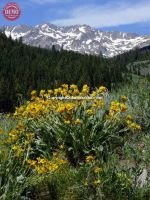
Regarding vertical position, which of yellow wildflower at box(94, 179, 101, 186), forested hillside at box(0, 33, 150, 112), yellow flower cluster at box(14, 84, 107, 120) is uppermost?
yellow flower cluster at box(14, 84, 107, 120)

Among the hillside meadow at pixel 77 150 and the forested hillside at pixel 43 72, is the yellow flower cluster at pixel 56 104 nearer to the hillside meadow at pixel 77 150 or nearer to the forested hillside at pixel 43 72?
the hillside meadow at pixel 77 150

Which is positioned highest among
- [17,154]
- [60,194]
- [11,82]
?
[17,154]

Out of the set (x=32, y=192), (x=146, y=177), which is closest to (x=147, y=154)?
(x=146, y=177)

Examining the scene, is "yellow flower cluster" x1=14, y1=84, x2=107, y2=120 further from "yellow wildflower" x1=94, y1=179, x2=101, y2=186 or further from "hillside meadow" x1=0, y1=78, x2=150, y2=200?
"yellow wildflower" x1=94, y1=179, x2=101, y2=186

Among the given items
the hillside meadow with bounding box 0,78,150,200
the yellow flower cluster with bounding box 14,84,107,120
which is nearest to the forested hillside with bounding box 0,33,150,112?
the yellow flower cluster with bounding box 14,84,107,120

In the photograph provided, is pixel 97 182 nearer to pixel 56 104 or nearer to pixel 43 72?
pixel 56 104

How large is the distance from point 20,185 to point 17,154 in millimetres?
445

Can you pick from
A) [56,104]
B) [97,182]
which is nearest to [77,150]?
[56,104]

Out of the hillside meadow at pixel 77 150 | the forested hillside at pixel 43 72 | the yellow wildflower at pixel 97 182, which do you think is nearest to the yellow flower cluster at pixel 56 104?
the hillside meadow at pixel 77 150

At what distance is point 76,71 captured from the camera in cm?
16025

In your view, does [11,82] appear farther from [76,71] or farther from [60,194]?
[60,194]

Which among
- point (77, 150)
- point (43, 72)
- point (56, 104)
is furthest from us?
point (43, 72)

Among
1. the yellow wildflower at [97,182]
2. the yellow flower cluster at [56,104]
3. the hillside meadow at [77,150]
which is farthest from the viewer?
the yellow flower cluster at [56,104]

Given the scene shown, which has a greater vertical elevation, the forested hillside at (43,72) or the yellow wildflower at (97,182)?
the yellow wildflower at (97,182)
